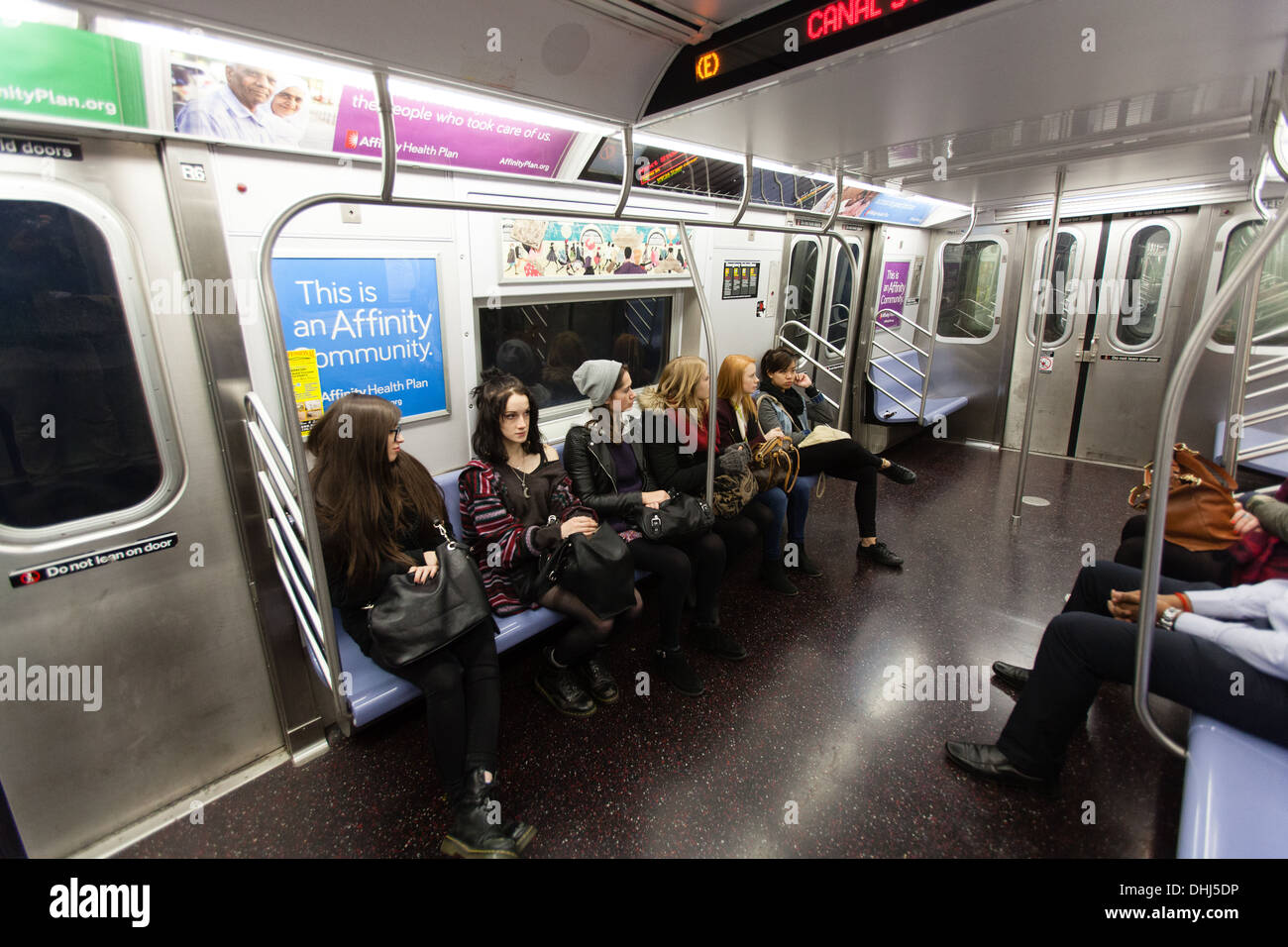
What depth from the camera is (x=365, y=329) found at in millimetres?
2680

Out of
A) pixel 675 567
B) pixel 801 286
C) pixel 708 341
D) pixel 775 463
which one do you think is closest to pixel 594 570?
pixel 675 567

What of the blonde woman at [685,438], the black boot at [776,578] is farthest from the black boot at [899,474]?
the blonde woman at [685,438]

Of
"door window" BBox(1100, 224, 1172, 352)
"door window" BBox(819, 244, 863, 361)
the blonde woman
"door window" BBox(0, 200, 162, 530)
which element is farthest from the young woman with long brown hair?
"door window" BBox(1100, 224, 1172, 352)

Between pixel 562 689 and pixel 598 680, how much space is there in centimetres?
18

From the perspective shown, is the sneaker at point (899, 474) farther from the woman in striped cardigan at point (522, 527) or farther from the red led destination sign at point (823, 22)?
the red led destination sign at point (823, 22)

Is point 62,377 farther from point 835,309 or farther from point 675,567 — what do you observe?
point 835,309

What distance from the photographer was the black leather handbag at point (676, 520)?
A: 293 cm

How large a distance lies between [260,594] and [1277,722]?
3.49 metres

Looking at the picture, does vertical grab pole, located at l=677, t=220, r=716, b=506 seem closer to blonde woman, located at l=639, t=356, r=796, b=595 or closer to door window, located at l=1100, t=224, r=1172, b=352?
blonde woman, located at l=639, t=356, r=796, b=595

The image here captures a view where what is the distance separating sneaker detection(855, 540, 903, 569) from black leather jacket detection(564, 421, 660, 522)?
1978 mm

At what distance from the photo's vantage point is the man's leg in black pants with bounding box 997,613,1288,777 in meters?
1.69

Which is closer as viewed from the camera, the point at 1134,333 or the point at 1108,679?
the point at 1108,679

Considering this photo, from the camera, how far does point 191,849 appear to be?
216cm
